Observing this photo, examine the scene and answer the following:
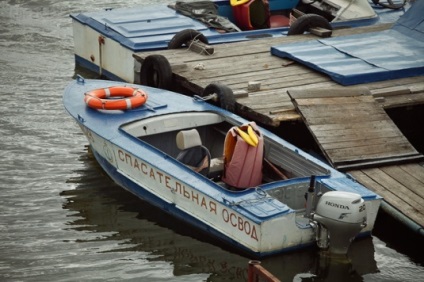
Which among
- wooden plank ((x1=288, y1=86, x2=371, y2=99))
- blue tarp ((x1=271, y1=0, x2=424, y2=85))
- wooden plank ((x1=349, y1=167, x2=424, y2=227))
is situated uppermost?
blue tarp ((x1=271, y1=0, x2=424, y2=85))

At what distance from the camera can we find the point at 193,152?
13367mm

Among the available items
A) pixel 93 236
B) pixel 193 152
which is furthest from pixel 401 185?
pixel 93 236

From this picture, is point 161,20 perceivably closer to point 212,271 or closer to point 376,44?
point 376,44

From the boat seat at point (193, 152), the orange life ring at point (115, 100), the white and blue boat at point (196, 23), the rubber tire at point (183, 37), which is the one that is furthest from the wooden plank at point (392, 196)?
the white and blue boat at point (196, 23)

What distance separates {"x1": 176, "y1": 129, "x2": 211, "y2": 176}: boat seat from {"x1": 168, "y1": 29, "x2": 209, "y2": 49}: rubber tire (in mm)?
4340

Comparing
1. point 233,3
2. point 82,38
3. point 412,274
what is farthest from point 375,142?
point 82,38

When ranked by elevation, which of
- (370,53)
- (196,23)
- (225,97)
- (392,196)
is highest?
(370,53)

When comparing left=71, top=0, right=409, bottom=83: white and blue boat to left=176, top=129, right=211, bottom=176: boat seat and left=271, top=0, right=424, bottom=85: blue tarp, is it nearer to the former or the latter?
left=271, top=0, right=424, bottom=85: blue tarp

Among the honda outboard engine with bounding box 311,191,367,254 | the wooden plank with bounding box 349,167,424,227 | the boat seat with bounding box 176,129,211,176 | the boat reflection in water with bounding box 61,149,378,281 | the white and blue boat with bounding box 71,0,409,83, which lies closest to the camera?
the honda outboard engine with bounding box 311,191,367,254

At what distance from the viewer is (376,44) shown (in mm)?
16906

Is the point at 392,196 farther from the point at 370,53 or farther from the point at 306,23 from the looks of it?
the point at 306,23

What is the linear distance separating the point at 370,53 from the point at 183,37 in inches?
122

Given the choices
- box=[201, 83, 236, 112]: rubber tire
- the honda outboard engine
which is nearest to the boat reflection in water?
the honda outboard engine

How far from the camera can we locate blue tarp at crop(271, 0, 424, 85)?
51.6 feet
